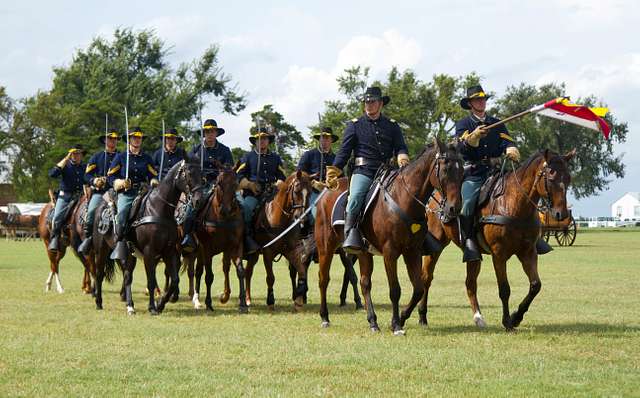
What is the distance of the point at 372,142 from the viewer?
13477 millimetres

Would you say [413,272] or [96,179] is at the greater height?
[96,179]

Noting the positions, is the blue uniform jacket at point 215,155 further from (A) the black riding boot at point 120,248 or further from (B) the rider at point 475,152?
(B) the rider at point 475,152

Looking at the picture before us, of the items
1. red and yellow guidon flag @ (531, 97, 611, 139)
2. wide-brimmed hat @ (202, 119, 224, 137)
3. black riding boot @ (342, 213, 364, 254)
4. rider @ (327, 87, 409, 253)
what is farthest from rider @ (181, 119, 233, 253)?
red and yellow guidon flag @ (531, 97, 611, 139)

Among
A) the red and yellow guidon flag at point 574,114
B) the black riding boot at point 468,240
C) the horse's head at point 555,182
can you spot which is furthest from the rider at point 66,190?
the horse's head at point 555,182

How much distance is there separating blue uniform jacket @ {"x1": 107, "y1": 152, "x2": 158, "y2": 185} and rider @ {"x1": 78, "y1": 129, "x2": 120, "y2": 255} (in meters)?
0.59

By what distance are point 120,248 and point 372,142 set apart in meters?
5.19

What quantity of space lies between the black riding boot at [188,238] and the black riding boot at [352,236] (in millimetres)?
4239

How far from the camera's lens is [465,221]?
13.4 metres

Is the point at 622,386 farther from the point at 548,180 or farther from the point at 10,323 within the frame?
the point at 10,323

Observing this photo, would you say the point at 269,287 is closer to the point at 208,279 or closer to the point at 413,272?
the point at 208,279

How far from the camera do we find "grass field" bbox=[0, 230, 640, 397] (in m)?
8.66

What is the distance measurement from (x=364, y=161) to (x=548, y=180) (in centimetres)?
265

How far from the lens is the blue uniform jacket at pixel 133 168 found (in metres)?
17.2

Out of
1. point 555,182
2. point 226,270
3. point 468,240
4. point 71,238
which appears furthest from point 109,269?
point 555,182
